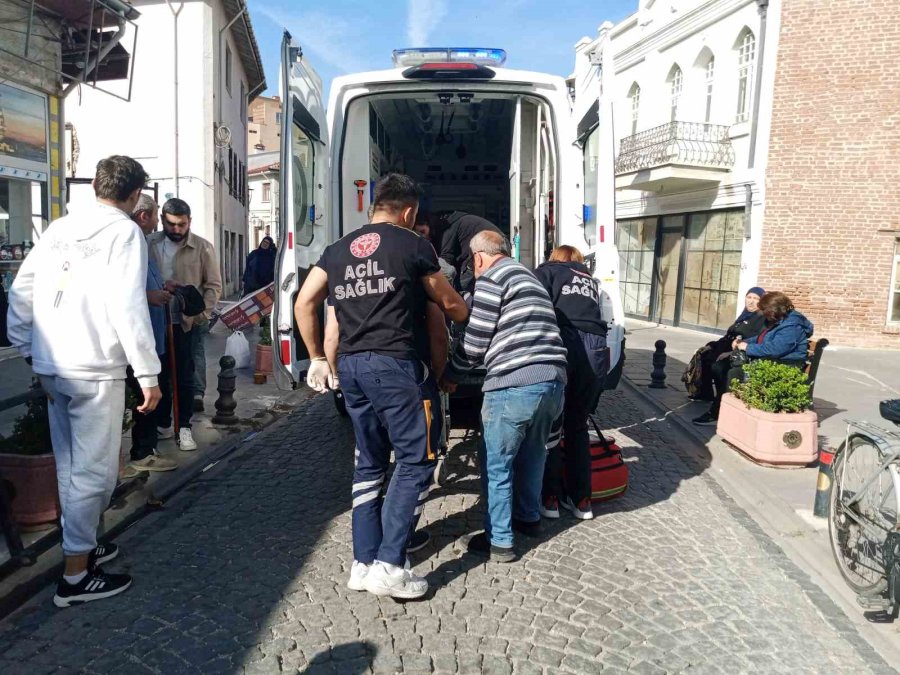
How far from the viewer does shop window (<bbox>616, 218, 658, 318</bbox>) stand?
61.7ft

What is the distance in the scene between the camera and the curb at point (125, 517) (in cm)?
329

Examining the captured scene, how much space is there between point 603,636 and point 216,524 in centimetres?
240

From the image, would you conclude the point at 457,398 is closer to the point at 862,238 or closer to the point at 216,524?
the point at 216,524

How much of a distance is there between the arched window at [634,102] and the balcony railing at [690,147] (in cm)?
274

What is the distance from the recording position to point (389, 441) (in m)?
3.47

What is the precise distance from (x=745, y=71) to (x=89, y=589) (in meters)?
16.1

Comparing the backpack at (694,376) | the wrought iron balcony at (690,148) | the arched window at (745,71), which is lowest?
the backpack at (694,376)

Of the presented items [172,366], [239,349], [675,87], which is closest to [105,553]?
[172,366]

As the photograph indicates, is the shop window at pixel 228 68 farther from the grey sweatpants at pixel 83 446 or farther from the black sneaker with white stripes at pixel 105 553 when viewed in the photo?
the grey sweatpants at pixel 83 446

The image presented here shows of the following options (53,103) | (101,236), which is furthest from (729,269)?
(101,236)

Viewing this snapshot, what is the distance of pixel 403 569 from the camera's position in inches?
132

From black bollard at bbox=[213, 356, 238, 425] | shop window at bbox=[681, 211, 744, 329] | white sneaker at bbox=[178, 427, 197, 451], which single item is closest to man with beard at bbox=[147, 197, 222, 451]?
white sneaker at bbox=[178, 427, 197, 451]

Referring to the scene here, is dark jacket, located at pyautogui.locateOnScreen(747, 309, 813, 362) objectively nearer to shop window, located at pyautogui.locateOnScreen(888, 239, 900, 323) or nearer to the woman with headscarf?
the woman with headscarf

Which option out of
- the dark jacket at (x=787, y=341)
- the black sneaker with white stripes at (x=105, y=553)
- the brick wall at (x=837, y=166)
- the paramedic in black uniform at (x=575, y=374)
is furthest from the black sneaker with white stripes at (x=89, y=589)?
the brick wall at (x=837, y=166)
